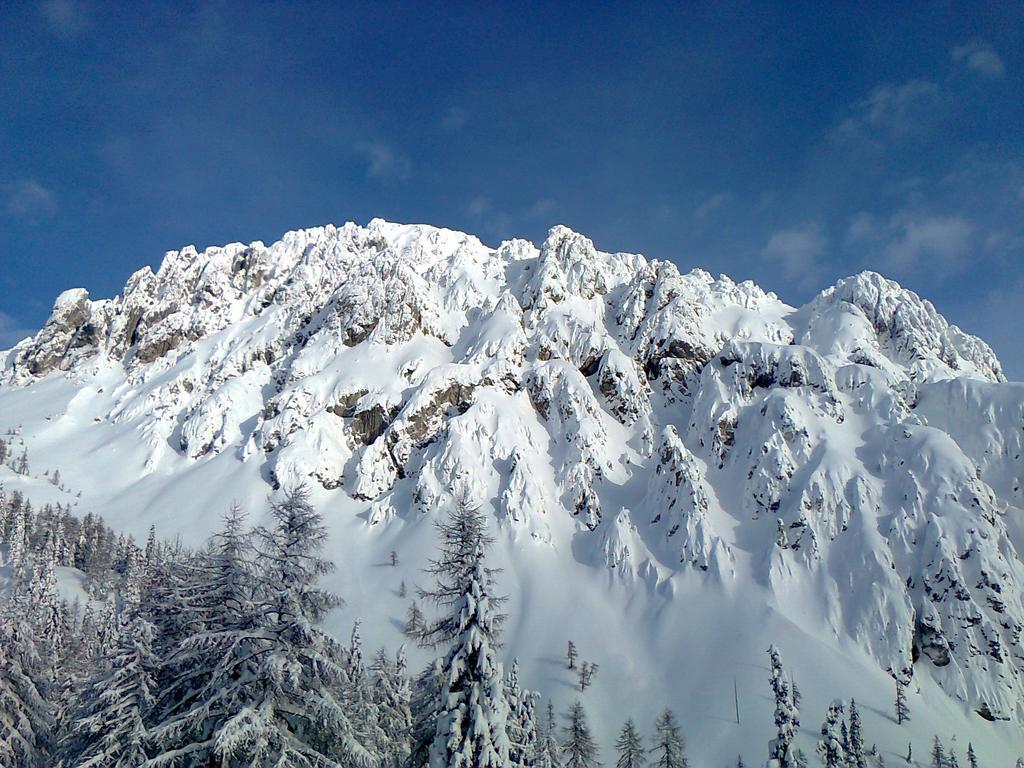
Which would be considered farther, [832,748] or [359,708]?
[832,748]

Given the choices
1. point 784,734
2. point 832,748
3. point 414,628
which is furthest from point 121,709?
point 832,748

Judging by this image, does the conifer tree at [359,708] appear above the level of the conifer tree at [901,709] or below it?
below

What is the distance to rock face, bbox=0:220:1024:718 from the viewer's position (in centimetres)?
9594

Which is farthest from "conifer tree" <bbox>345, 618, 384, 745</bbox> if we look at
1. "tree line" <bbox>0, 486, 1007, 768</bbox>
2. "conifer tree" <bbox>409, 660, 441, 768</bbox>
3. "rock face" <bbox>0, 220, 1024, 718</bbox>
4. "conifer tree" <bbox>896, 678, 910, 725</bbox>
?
"rock face" <bbox>0, 220, 1024, 718</bbox>

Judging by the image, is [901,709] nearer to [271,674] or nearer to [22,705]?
[271,674]

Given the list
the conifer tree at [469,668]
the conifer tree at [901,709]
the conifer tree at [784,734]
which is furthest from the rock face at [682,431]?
the conifer tree at [469,668]

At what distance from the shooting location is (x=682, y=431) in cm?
14388

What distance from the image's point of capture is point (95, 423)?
192 metres

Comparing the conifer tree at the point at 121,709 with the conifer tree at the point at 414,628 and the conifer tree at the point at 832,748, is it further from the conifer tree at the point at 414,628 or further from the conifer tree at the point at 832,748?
the conifer tree at the point at 832,748

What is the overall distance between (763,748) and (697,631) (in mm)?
22494

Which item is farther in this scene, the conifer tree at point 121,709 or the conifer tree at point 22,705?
the conifer tree at point 22,705

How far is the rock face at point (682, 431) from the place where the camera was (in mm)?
95938

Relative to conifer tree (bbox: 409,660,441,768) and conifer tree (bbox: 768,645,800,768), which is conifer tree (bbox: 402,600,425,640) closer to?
conifer tree (bbox: 409,660,441,768)

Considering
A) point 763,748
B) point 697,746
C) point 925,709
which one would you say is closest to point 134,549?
point 697,746
